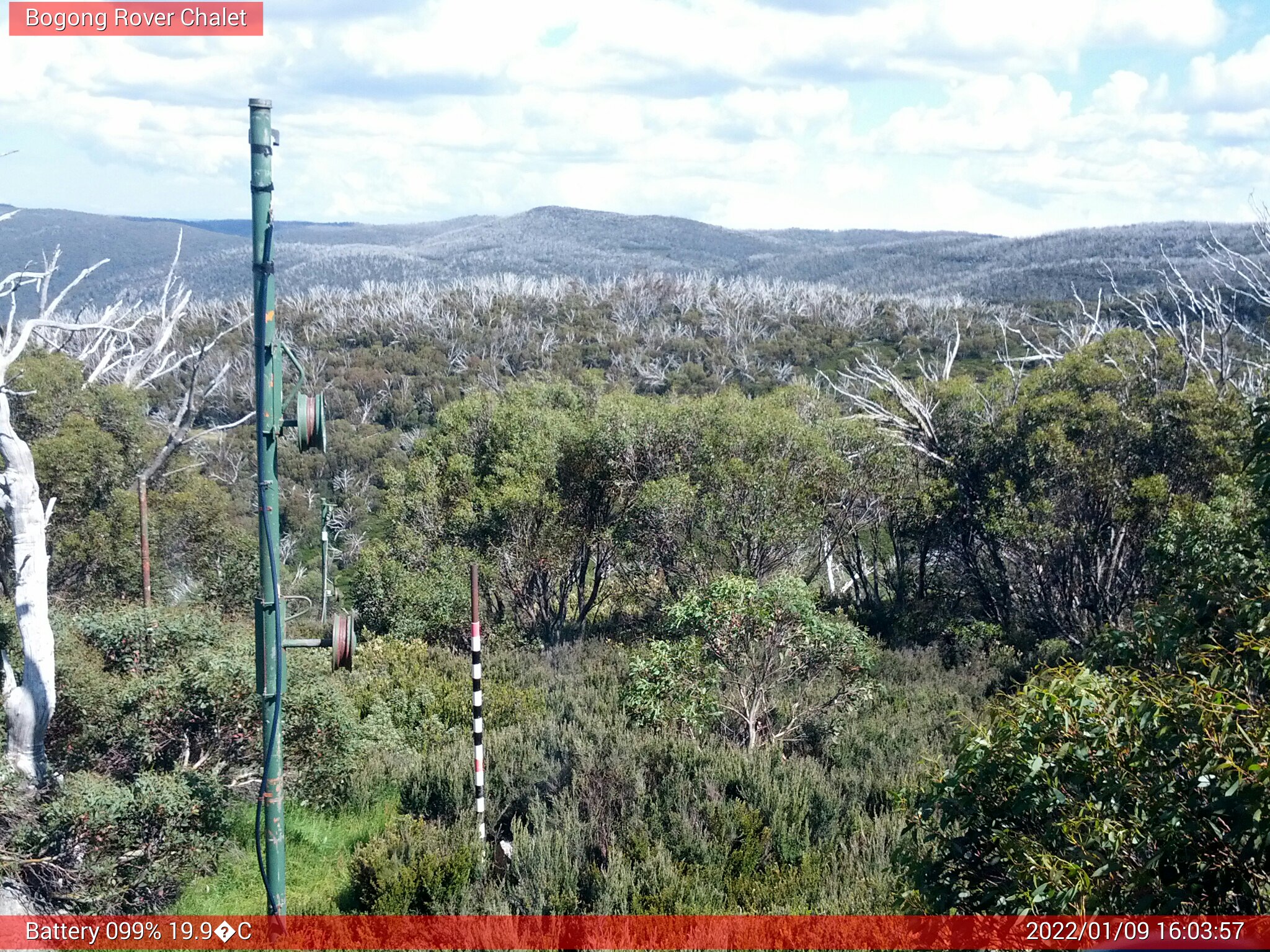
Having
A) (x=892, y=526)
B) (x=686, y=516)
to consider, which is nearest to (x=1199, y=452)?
(x=892, y=526)

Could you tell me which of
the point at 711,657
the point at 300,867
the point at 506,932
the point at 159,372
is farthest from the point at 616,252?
the point at 506,932

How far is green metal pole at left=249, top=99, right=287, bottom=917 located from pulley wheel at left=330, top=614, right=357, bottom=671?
28 cm

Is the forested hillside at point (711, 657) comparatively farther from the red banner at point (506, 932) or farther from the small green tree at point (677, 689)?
the red banner at point (506, 932)

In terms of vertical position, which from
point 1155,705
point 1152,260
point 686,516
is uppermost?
point 1152,260

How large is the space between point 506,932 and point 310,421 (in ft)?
11.2

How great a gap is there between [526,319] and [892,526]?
167 feet

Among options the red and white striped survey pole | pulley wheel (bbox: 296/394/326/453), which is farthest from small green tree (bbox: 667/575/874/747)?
pulley wheel (bbox: 296/394/326/453)

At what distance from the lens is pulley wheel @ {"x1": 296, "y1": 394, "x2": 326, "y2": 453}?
219 inches

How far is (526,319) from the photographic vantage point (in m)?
67.6

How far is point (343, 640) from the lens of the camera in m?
5.89

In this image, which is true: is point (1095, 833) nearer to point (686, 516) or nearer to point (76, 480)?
point (686, 516)

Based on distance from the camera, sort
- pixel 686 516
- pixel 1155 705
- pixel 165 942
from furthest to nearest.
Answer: pixel 686 516 < pixel 165 942 < pixel 1155 705

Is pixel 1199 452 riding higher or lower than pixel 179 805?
higher

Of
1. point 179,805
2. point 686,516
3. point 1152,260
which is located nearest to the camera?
point 179,805
